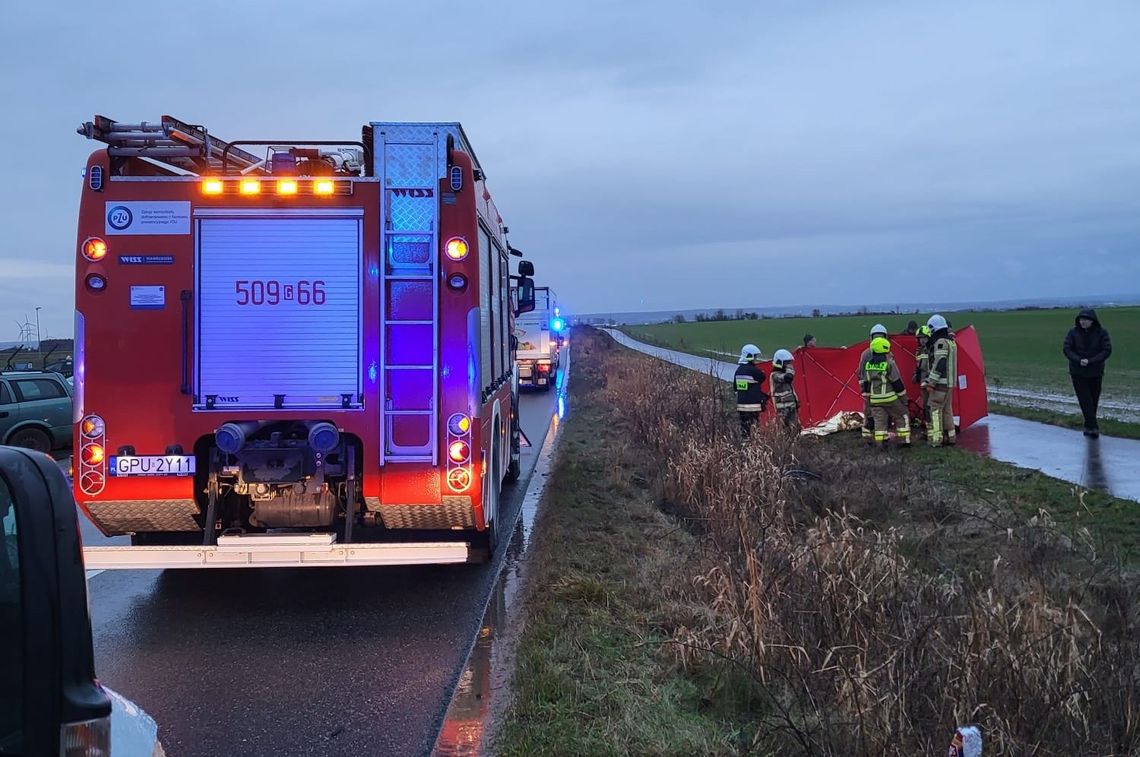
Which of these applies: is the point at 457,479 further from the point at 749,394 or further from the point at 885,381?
the point at 885,381

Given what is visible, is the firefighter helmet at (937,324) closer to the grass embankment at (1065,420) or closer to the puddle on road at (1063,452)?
the puddle on road at (1063,452)

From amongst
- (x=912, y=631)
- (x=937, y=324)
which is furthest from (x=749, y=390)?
(x=912, y=631)

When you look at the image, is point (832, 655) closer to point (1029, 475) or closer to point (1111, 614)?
point (1111, 614)

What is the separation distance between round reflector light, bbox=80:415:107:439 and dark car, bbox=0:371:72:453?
30.2 feet

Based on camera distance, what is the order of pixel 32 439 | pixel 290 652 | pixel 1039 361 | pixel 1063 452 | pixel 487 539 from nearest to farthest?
pixel 290 652
pixel 487 539
pixel 1063 452
pixel 32 439
pixel 1039 361

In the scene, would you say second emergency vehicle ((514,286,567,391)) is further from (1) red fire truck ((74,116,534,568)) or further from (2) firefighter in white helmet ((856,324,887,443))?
(1) red fire truck ((74,116,534,568))

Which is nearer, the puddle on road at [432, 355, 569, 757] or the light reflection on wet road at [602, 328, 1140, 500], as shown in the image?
the puddle on road at [432, 355, 569, 757]

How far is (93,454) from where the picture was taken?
5.98 m

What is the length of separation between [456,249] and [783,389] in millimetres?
8071

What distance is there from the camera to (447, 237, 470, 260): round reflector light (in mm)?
6152

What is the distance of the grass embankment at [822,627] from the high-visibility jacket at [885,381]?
11.1 ft

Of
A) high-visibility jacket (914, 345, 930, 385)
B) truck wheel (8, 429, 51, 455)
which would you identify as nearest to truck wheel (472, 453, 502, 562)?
high-visibility jacket (914, 345, 930, 385)

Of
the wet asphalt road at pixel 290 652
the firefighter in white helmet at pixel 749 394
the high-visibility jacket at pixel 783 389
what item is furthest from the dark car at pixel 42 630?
the high-visibility jacket at pixel 783 389

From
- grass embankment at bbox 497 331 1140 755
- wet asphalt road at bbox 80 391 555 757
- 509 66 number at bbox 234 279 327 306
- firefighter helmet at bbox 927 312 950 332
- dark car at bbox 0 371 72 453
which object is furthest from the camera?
dark car at bbox 0 371 72 453
